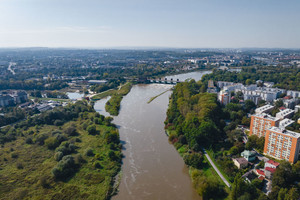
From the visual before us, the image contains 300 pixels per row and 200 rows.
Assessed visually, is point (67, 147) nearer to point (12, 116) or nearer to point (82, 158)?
point (82, 158)

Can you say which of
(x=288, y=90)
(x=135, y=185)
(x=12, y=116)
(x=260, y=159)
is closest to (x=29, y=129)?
(x=12, y=116)

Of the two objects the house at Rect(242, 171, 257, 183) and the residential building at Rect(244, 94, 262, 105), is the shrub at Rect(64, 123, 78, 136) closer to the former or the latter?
the house at Rect(242, 171, 257, 183)

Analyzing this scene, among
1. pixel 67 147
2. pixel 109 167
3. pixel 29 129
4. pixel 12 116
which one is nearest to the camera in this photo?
pixel 109 167

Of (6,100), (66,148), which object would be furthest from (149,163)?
(6,100)

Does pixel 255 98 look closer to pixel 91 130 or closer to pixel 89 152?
pixel 91 130

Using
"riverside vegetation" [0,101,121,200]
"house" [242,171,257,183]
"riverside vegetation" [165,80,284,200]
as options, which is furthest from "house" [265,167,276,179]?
"riverside vegetation" [0,101,121,200]

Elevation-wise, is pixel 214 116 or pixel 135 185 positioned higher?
pixel 214 116
